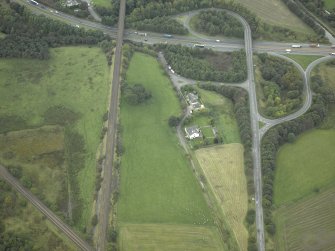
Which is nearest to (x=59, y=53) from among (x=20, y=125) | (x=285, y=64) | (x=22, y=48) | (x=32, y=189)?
(x=22, y=48)

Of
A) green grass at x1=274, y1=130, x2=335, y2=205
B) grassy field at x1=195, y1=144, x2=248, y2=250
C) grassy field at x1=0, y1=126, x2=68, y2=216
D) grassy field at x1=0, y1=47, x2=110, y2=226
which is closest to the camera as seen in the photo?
grassy field at x1=195, y1=144, x2=248, y2=250

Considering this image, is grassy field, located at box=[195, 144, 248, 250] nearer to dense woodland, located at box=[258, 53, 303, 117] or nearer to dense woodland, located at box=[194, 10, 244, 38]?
dense woodland, located at box=[258, 53, 303, 117]

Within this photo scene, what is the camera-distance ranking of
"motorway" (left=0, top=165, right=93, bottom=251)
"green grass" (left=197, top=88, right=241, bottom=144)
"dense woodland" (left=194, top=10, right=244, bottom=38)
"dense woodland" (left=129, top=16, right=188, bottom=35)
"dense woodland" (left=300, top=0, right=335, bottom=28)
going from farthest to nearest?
1. "dense woodland" (left=300, top=0, right=335, bottom=28)
2. "dense woodland" (left=194, top=10, right=244, bottom=38)
3. "dense woodland" (left=129, top=16, right=188, bottom=35)
4. "green grass" (left=197, top=88, right=241, bottom=144)
5. "motorway" (left=0, top=165, right=93, bottom=251)

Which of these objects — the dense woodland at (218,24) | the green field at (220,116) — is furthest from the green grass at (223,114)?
the dense woodland at (218,24)

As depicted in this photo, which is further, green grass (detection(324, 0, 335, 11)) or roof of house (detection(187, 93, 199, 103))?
green grass (detection(324, 0, 335, 11))

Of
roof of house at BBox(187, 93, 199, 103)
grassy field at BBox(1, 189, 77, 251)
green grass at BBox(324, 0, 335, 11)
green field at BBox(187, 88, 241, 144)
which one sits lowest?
grassy field at BBox(1, 189, 77, 251)

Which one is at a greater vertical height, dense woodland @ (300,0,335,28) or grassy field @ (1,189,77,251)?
dense woodland @ (300,0,335,28)

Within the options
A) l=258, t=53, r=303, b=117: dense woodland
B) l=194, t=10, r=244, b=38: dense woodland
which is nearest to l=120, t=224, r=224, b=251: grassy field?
l=258, t=53, r=303, b=117: dense woodland

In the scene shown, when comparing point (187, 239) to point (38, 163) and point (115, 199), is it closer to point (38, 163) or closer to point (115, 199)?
point (115, 199)
